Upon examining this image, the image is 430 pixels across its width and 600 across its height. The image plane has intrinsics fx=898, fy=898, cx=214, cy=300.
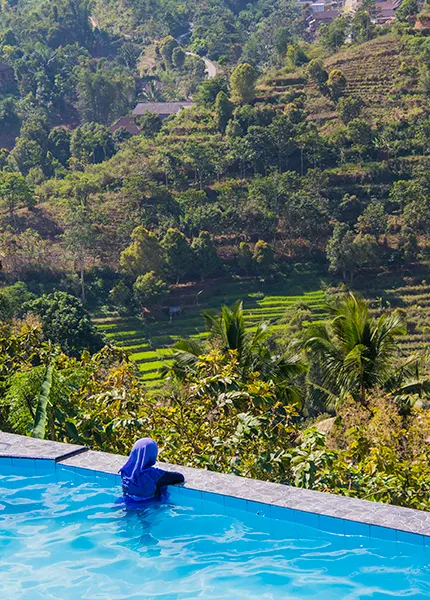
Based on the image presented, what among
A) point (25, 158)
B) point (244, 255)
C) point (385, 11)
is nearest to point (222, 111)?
point (25, 158)

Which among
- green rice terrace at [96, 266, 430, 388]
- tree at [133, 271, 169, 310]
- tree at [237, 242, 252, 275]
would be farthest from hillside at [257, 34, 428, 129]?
tree at [133, 271, 169, 310]

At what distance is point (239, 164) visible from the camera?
150 ft

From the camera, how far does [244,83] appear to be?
50.6 meters

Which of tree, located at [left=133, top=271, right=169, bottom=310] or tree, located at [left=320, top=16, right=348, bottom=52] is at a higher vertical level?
tree, located at [left=320, top=16, right=348, bottom=52]

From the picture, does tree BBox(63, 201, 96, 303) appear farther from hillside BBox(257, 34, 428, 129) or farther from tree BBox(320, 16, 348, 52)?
tree BBox(320, 16, 348, 52)

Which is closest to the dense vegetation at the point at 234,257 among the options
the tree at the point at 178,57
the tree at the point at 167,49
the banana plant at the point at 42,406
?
the banana plant at the point at 42,406

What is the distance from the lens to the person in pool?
6.47m

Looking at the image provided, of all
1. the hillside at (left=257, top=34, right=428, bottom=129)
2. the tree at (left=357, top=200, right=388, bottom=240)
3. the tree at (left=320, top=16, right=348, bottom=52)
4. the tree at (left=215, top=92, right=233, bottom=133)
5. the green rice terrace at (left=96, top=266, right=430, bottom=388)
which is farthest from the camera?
the tree at (left=320, top=16, right=348, bottom=52)

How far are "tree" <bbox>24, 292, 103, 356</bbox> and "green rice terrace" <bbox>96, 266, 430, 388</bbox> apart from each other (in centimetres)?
521

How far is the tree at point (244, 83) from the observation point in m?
50.4

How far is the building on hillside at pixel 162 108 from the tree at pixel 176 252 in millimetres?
24163

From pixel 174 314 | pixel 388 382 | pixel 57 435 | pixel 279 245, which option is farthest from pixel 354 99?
pixel 57 435

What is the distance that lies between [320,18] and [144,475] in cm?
8345

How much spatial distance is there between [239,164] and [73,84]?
25.7m
